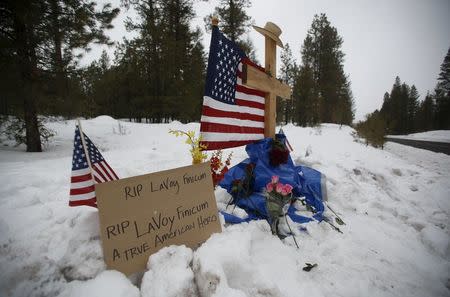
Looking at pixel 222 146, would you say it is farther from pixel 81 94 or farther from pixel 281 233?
pixel 81 94

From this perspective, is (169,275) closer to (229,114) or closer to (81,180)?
(81,180)

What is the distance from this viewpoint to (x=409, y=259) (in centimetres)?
216

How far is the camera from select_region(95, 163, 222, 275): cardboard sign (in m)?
1.53

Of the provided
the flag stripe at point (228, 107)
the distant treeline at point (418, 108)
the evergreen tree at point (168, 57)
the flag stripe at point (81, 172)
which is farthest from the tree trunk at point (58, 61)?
the distant treeline at point (418, 108)

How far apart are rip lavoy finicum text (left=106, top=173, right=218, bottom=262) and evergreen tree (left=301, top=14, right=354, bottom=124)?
27704 mm

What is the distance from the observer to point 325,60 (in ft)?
88.7

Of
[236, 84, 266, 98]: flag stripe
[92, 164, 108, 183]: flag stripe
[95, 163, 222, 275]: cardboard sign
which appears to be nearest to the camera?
[95, 163, 222, 275]: cardboard sign

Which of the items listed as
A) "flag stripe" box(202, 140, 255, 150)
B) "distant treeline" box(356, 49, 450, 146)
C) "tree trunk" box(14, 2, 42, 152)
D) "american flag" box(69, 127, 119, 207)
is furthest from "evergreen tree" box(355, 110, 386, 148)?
"distant treeline" box(356, 49, 450, 146)

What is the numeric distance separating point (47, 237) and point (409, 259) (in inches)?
126

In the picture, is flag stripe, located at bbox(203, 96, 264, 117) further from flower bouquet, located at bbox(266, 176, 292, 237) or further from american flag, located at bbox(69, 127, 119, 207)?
american flag, located at bbox(69, 127, 119, 207)

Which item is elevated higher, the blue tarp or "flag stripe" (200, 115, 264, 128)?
"flag stripe" (200, 115, 264, 128)

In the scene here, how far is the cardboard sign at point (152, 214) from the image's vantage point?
153cm

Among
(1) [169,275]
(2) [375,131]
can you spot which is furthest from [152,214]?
(2) [375,131]

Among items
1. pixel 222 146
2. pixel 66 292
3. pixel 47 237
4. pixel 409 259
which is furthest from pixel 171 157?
pixel 409 259
